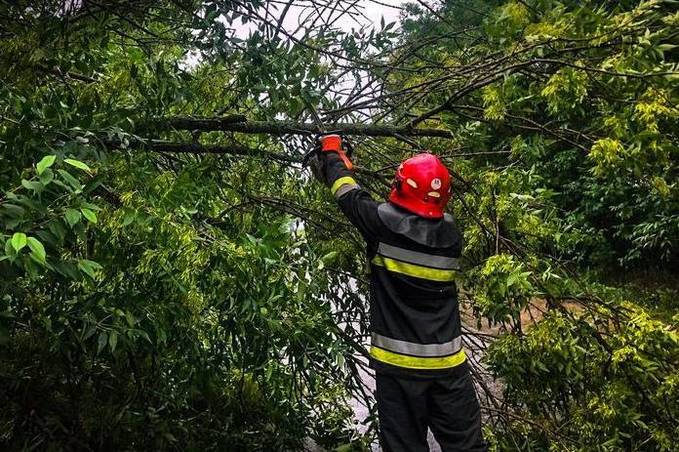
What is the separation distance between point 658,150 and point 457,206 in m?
1.08

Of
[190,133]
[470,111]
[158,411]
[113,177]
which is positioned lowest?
[158,411]

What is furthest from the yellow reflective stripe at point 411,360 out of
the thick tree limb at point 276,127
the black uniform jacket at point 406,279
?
the thick tree limb at point 276,127

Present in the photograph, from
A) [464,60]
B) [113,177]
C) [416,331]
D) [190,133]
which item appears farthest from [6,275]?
[464,60]

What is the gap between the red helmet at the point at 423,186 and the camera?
94.7 inches

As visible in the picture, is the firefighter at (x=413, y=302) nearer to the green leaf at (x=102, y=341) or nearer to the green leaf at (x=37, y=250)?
the green leaf at (x=102, y=341)

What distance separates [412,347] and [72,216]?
158 cm

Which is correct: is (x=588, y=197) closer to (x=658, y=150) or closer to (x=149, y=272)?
(x=658, y=150)

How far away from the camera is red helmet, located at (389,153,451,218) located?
240 centimetres

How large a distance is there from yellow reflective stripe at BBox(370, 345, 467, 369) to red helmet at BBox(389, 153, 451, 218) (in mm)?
613

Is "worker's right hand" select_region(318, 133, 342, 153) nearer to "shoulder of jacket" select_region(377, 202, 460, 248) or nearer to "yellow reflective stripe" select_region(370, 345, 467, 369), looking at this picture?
"shoulder of jacket" select_region(377, 202, 460, 248)

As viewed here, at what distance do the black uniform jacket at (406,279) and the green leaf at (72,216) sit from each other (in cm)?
129

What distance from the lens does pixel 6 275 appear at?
133 centimetres

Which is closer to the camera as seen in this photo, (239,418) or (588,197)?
(239,418)

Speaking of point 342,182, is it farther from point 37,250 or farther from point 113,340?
point 37,250
